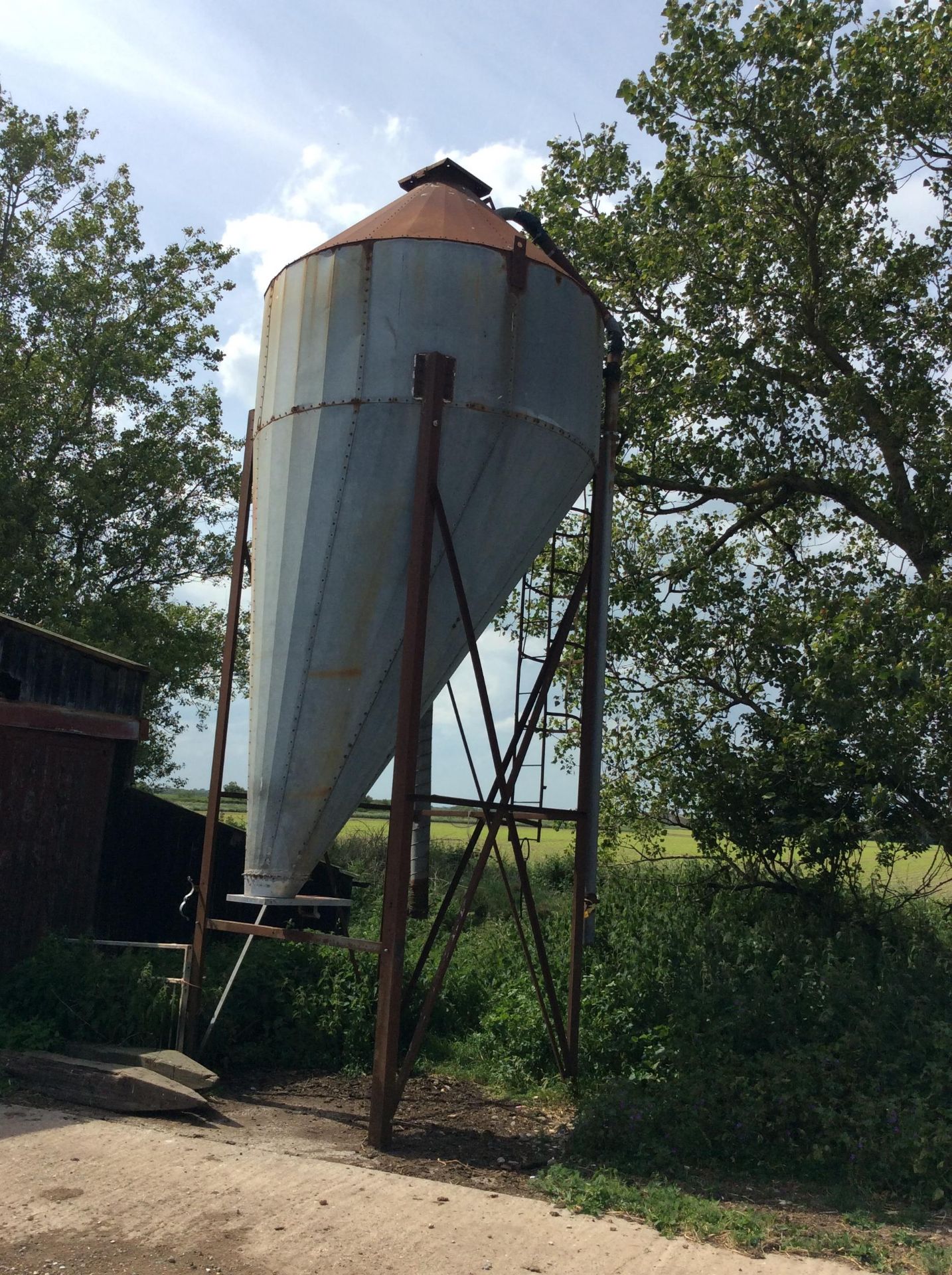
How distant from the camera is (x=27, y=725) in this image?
10.8 meters

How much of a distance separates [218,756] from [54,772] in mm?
2832

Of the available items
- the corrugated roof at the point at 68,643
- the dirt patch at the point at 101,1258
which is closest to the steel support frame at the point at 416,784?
the dirt patch at the point at 101,1258

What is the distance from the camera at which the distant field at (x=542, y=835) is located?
1442cm

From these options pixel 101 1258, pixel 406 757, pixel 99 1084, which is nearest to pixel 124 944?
pixel 99 1084

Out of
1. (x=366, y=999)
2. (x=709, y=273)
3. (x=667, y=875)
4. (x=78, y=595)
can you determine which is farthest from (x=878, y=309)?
(x=78, y=595)

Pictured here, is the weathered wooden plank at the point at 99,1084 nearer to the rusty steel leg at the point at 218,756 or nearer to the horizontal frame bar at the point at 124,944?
the rusty steel leg at the point at 218,756

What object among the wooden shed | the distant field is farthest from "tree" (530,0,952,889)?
the wooden shed

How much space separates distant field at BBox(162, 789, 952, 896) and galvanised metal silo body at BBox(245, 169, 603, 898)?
1442 millimetres

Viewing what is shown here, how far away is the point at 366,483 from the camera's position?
806cm

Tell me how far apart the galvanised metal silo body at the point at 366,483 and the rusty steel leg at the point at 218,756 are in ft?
2.71

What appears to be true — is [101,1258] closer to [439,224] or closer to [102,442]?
[439,224]

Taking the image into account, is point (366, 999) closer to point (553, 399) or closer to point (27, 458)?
point (553, 399)

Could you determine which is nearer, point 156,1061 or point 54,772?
point 156,1061

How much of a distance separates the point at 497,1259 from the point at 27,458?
17.7 m
